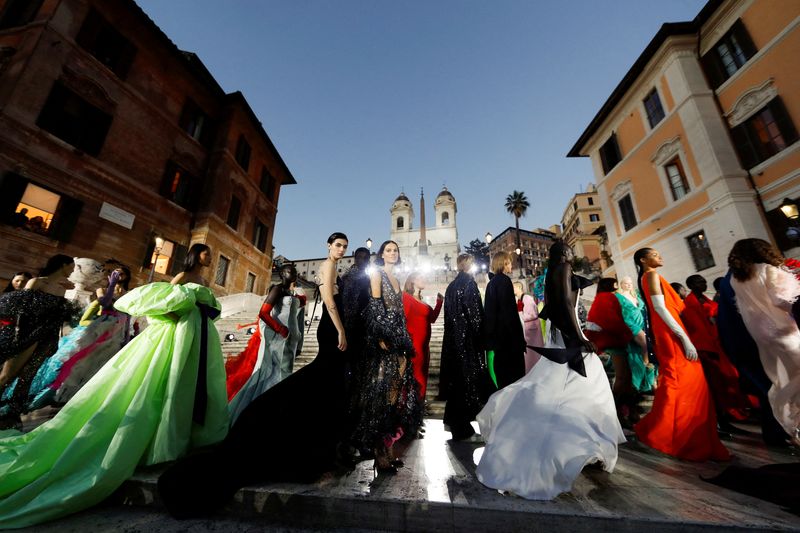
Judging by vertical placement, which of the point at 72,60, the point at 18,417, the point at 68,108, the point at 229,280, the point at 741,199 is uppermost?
the point at 72,60

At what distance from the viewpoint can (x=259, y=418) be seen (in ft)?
7.29

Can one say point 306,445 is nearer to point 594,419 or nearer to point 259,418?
point 259,418

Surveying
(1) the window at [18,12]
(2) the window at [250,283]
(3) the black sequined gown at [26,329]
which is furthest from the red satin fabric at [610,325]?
(1) the window at [18,12]

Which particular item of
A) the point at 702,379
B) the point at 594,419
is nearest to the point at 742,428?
the point at 702,379

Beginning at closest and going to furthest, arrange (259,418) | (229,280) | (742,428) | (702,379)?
1. (259,418)
2. (702,379)
3. (742,428)
4. (229,280)

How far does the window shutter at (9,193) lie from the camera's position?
29.2ft

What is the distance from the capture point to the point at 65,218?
10.4 m

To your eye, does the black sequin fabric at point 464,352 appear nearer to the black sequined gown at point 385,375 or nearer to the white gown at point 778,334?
the black sequined gown at point 385,375

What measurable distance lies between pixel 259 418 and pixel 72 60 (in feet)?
55.5

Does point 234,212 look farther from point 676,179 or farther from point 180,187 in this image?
point 676,179

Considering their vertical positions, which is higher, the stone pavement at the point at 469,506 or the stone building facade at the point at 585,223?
the stone building facade at the point at 585,223

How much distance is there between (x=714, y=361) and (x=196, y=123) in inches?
871

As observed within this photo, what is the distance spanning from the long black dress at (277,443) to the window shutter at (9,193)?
13.0 meters

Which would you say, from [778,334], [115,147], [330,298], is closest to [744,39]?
[778,334]
